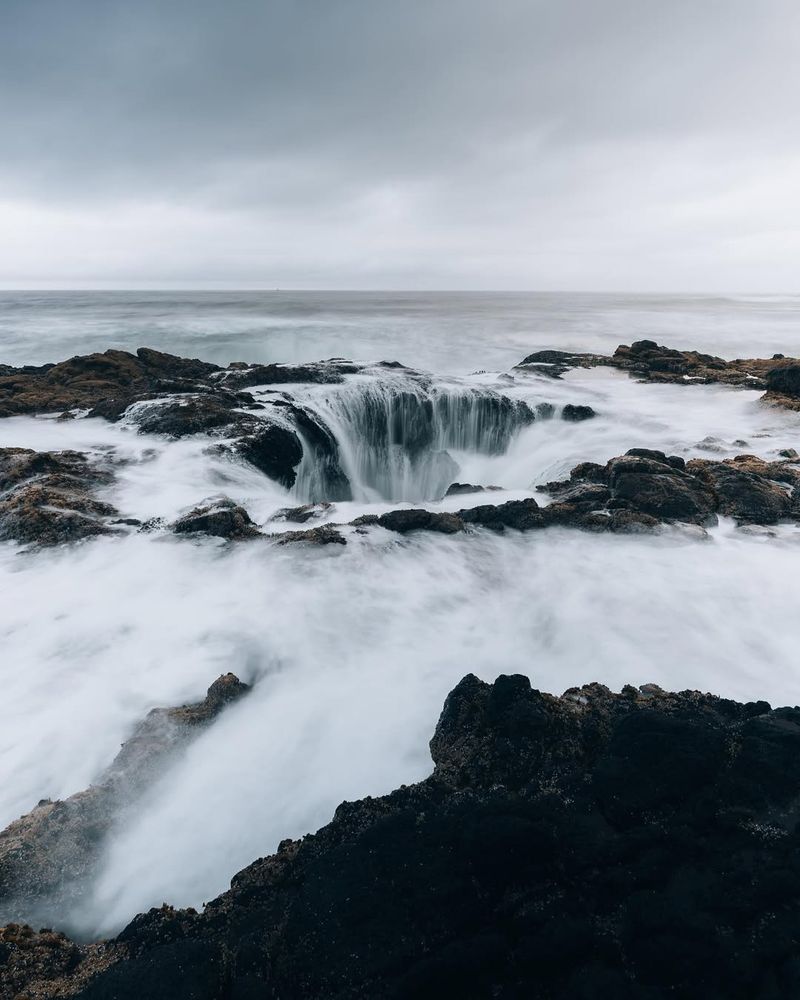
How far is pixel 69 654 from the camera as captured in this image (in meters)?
5.31

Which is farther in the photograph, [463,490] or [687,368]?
[687,368]

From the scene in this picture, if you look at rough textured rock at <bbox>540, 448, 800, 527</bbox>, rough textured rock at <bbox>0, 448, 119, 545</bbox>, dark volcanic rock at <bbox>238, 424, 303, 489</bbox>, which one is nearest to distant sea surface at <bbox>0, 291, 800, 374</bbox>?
dark volcanic rock at <bbox>238, 424, 303, 489</bbox>

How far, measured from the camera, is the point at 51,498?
8102mm

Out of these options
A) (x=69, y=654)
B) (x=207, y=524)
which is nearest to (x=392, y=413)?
(x=207, y=524)

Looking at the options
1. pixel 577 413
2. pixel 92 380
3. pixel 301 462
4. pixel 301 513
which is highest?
pixel 92 380

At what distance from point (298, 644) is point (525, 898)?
346cm

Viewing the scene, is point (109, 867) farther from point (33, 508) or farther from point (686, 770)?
point (33, 508)

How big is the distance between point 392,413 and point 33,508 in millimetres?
9798

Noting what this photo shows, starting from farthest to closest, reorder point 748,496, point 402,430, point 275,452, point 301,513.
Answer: point 402,430 → point 275,452 → point 301,513 → point 748,496

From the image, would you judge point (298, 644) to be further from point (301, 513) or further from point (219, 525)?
point (301, 513)

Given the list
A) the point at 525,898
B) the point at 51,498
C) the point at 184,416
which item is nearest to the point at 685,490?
the point at 525,898

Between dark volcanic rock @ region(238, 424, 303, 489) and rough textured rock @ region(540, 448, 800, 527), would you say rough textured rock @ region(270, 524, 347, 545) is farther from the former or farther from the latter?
dark volcanic rock @ region(238, 424, 303, 489)

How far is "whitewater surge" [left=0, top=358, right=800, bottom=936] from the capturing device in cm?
393

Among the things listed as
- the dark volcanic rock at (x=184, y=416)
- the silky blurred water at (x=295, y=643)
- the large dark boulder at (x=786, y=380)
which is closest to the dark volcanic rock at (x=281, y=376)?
the dark volcanic rock at (x=184, y=416)
